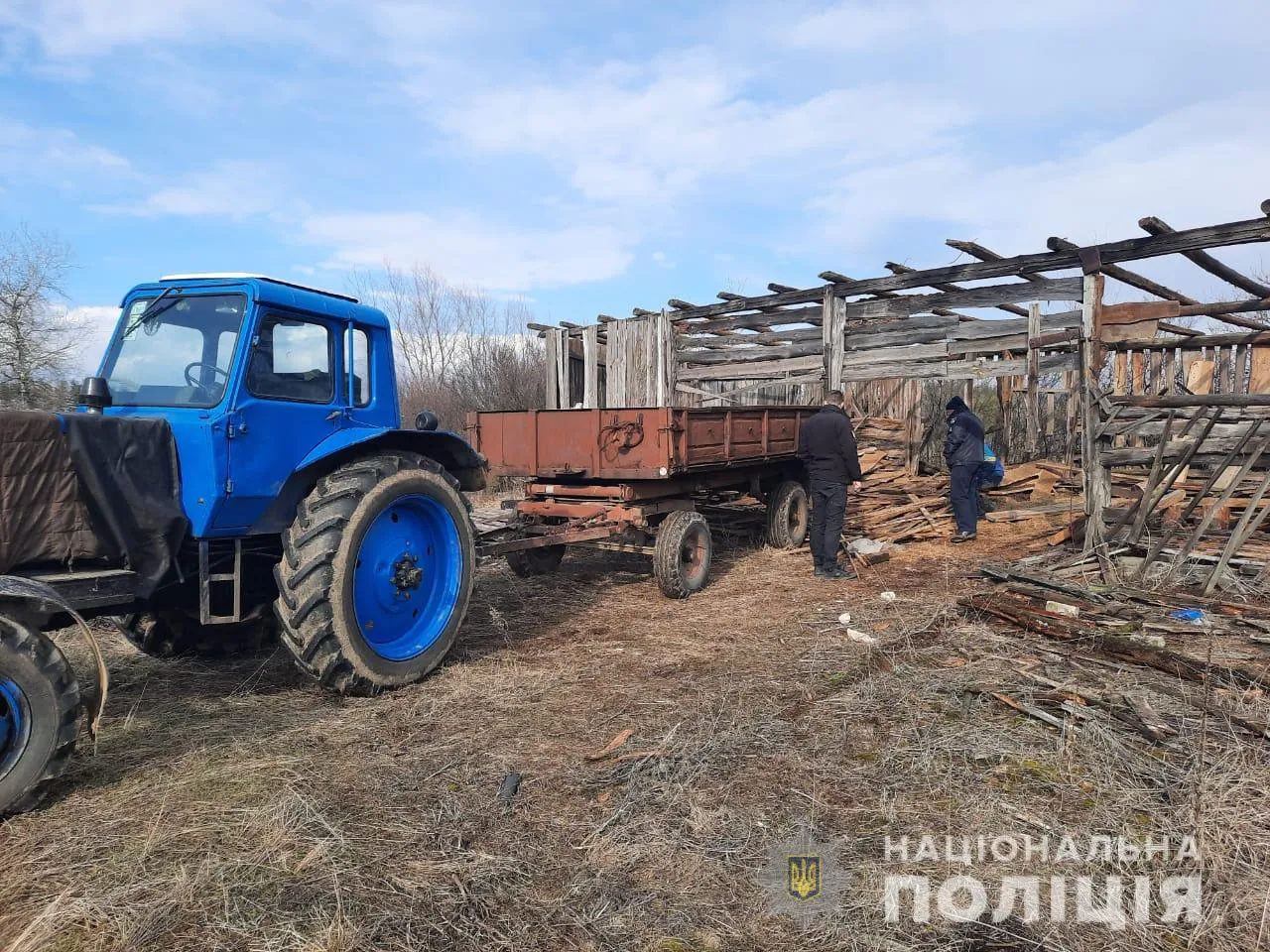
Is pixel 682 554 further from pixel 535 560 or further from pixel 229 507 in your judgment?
pixel 229 507

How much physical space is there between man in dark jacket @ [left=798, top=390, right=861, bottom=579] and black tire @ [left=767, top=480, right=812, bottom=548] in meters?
1.24

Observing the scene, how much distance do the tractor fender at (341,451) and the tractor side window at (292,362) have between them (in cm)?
33

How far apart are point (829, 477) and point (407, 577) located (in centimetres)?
495

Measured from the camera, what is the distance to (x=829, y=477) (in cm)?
830

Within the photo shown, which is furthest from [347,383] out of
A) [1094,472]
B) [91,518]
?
[1094,472]

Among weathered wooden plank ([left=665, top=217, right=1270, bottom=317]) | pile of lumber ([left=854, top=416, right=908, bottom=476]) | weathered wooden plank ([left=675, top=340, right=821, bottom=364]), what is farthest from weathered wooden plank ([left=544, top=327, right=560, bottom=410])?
A: pile of lumber ([left=854, top=416, right=908, bottom=476])

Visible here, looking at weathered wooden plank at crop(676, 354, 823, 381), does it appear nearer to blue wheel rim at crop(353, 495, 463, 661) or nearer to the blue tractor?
the blue tractor

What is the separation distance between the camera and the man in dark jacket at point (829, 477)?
324 inches

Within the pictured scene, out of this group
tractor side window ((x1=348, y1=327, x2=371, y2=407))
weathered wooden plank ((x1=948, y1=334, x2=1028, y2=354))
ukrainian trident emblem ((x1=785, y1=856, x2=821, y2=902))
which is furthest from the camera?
weathered wooden plank ((x1=948, y1=334, x2=1028, y2=354))

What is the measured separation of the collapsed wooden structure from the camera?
7.07 m

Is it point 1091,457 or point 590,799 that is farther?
point 1091,457

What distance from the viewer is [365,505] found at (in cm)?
448

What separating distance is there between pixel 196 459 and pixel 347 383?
1.12 metres

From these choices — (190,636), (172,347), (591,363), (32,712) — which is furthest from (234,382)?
(591,363)
